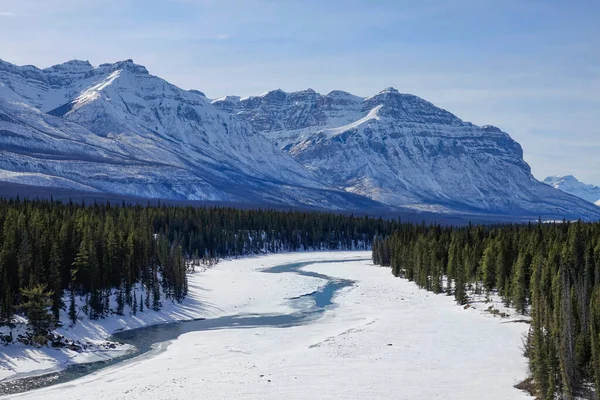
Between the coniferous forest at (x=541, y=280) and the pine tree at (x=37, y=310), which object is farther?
the pine tree at (x=37, y=310)

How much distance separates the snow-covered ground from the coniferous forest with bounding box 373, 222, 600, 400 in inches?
124

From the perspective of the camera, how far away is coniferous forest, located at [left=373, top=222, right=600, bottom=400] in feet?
130

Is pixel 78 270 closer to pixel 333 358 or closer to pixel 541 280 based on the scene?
pixel 333 358

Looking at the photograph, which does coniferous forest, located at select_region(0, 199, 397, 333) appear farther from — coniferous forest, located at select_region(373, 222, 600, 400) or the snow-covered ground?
coniferous forest, located at select_region(373, 222, 600, 400)

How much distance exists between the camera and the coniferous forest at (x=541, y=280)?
3972 cm

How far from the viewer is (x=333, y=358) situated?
52250 mm

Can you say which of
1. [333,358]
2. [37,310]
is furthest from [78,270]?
[333,358]

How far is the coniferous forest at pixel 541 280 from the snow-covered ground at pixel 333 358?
3141 millimetres

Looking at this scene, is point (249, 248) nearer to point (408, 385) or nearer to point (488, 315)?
point (488, 315)

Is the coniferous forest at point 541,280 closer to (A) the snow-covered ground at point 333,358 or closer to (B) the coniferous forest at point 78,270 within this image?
(A) the snow-covered ground at point 333,358

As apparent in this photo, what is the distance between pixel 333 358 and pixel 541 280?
893 inches

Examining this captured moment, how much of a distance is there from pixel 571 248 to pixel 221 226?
11480 cm

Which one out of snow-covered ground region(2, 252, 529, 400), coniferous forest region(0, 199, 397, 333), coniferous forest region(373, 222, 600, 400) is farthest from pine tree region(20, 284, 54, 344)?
coniferous forest region(373, 222, 600, 400)

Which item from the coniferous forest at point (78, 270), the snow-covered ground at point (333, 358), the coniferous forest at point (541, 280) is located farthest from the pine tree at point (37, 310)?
the coniferous forest at point (541, 280)
